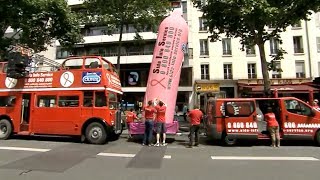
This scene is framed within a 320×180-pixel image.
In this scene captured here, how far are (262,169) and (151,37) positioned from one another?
105 ft

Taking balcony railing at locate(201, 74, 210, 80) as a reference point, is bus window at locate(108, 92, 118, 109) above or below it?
below

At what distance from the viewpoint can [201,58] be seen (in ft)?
128

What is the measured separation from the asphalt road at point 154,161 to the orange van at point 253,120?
1.58ft

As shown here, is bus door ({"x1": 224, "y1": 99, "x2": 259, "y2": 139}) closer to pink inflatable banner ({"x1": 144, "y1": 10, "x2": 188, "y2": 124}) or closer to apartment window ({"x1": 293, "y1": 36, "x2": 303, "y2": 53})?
pink inflatable banner ({"x1": 144, "y1": 10, "x2": 188, "y2": 124})

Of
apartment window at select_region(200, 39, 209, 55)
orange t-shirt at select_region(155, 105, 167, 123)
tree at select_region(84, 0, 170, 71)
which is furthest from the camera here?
apartment window at select_region(200, 39, 209, 55)

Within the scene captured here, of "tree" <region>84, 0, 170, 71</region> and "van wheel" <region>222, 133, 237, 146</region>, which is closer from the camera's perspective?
"van wheel" <region>222, 133, 237, 146</region>

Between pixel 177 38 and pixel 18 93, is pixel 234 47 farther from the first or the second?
pixel 18 93

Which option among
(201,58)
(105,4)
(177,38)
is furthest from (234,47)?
(177,38)

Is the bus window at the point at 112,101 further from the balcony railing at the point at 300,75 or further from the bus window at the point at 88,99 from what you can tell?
the balcony railing at the point at 300,75

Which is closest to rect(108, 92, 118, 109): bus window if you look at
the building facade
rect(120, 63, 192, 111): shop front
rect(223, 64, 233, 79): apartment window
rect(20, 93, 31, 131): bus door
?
rect(20, 93, 31, 131): bus door

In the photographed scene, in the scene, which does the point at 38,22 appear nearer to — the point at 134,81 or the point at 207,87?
the point at 134,81

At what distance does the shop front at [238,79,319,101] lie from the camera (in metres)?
31.9

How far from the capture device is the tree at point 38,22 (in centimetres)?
2111

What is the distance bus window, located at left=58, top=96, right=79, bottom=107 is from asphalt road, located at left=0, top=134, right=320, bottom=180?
66.1 inches
